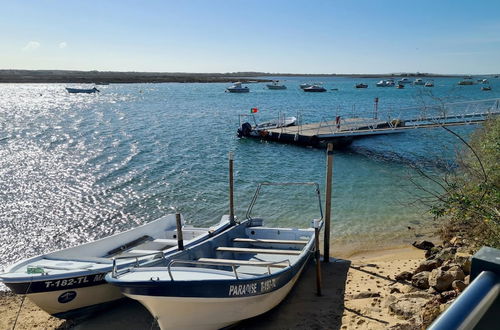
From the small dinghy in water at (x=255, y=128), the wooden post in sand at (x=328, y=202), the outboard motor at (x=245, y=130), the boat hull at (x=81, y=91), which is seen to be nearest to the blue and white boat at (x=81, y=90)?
the boat hull at (x=81, y=91)

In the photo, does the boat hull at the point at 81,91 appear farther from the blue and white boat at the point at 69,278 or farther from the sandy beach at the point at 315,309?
the blue and white boat at the point at 69,278

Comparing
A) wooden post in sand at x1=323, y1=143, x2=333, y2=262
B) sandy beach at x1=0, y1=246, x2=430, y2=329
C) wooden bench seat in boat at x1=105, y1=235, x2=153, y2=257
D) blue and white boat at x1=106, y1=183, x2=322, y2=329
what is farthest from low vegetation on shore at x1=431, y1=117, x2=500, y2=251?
wooden bench seat in boat at x1=105, y1=235, x2=153, y2=257

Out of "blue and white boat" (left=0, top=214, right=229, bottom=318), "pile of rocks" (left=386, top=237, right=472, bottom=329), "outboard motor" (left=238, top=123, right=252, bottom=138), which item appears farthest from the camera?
"outboard motor" (left=238, top=123, right=252, bottom=138)

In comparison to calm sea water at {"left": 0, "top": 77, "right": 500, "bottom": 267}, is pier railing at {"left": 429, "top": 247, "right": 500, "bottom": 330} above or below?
above

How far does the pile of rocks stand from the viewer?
7020 mm

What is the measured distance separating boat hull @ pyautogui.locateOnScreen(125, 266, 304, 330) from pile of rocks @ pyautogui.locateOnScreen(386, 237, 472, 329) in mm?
2741

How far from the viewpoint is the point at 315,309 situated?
9.05 m

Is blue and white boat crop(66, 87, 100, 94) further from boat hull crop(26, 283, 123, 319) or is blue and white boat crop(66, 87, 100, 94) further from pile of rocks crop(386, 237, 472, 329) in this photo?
pile of rocks crop(386, 237, 472, 329)

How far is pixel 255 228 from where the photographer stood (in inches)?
468

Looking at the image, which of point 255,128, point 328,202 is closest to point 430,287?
point 328,202

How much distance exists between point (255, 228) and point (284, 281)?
10.3 ft

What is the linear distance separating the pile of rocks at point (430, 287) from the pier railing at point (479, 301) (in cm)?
529

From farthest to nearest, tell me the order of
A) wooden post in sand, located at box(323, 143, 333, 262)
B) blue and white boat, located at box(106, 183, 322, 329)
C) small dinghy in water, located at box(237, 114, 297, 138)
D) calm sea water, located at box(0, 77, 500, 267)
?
small dinghy in water, located at box(237, 114, 297, 138), calm sea water, located at box(0, 77, 500, 267), wooden post in sand, located at box(323, 143, 333, 262), blue and white boat, located at box(106, 183, 322, 329)

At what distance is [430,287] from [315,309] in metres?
Answer: 2.45
